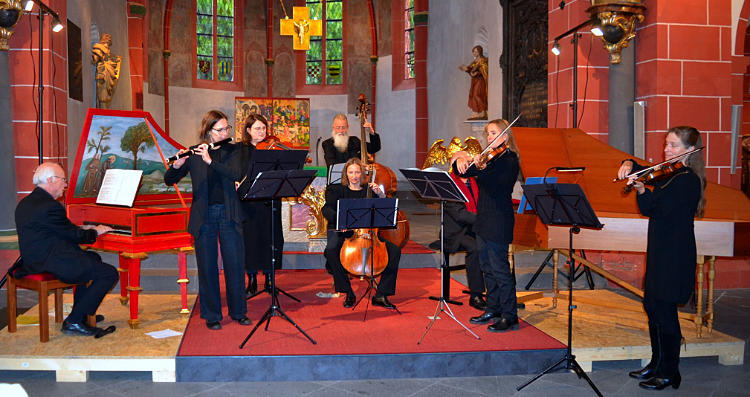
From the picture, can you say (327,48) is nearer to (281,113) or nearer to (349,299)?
(281,113)

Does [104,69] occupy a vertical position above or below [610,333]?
above

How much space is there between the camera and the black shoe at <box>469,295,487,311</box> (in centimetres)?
596

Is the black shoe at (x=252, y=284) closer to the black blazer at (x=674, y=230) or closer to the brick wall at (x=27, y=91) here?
the brick wall at (x=27, y=91)

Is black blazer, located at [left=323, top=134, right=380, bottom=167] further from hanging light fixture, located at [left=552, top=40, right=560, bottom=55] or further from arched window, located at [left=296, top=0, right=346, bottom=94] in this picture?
arched window, located at [left=296, top=0, right=346, bottom=94]

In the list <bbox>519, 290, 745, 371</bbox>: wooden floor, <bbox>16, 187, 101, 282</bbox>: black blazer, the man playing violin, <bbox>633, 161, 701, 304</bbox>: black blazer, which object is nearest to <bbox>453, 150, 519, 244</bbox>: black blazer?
<bbox>519, 290, 745, 371</bbox>: wooden floor

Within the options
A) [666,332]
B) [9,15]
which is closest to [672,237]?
[666,332]

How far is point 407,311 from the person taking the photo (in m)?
5.84

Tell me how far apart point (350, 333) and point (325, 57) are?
52.7ft

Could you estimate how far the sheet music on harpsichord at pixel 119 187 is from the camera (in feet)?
17.8

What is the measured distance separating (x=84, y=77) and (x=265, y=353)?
7470 millimetres

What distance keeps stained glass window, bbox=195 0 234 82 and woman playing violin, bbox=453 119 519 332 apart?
1550 centimetres

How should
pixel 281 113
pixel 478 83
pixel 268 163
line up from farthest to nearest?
pixel 281 113 < pixel 478 83 < pixel 268 163

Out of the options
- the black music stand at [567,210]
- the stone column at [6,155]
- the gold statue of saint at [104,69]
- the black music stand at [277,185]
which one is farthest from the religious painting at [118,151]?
the gold statue of saint at [104,69]

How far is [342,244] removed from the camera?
20.0 ft
